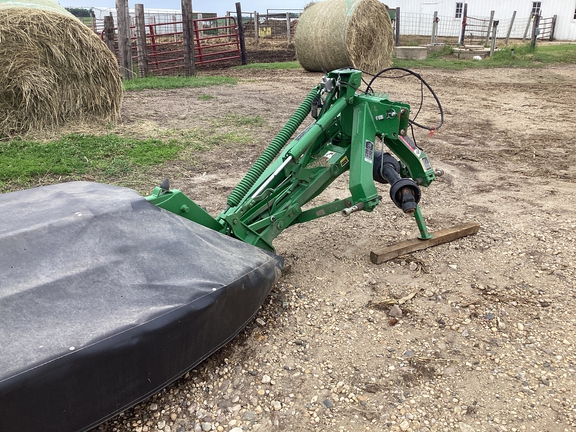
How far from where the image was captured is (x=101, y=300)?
2.20 meters

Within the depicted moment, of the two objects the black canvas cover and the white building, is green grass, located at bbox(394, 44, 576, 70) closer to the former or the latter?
the white building

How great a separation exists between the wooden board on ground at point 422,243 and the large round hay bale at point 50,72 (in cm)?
545

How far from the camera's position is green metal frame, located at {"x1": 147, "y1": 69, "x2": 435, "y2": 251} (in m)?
3.36

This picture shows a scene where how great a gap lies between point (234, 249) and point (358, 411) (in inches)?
41.3

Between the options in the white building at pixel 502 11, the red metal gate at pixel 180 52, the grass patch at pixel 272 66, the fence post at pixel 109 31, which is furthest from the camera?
the white building at pixel 502 11

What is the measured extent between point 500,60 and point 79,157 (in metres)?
14.5

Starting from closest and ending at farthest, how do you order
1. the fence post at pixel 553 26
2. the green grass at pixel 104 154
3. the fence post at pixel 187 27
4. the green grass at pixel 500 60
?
the green grass at pixel 104 154 → the fence post at pixel 187 27 → the green grass at pixel 500 60 → the fence post at pixel 553 26

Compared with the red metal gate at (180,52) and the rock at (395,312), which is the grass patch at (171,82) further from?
the rock at (395,312)

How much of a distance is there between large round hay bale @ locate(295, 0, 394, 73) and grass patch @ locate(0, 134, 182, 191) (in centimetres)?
757

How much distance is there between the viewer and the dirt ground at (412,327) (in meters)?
2.54

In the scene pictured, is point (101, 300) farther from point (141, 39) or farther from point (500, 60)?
point (500, 60)

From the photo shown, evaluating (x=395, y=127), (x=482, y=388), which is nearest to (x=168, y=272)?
(x=482, y=388)

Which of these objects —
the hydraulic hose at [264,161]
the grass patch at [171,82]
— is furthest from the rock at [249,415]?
the grass patch at [171,82]

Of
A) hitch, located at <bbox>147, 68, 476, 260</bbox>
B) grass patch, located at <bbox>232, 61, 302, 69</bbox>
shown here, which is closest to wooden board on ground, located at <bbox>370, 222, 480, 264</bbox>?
hitch, located at <bbox>147, 68, 476, 260</bbox>
